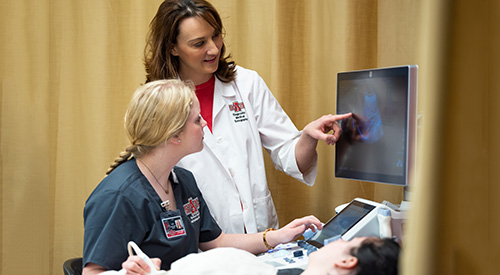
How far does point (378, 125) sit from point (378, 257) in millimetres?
496

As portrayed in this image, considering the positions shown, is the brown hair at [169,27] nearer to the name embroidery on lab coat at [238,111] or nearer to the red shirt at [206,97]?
the red shirt at [206,97]

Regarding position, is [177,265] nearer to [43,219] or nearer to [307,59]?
[43,219]

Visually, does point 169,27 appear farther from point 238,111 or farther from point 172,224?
point 172,224

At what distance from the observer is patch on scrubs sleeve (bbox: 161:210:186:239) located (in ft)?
4.74

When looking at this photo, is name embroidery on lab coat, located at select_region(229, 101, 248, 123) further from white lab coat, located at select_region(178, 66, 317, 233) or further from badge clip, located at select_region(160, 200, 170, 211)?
badge clip, located at select_region(160, 200, 170, 211)

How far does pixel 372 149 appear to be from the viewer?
144 cm

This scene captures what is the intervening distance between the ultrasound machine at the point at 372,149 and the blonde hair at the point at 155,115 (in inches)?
20.0

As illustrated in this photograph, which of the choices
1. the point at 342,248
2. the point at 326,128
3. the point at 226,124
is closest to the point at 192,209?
the point at 226,124

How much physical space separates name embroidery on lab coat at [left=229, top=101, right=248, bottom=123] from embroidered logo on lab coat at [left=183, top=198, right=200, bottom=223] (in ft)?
1.44

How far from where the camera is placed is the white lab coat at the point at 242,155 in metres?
1.88

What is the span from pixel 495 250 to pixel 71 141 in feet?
6.33

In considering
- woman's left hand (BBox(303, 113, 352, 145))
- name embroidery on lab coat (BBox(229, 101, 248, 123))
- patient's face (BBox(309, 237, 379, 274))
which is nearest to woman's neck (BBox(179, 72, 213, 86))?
name embroidery on lab coat (BBox(229, 101, 248, 123))

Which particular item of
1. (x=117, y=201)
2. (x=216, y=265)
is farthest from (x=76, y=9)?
(x=216, y=265)

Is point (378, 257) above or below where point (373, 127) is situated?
below
